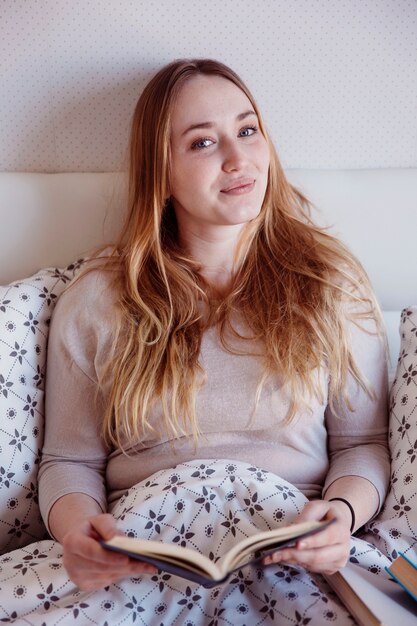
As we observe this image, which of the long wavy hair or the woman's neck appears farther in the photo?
the woman's neck

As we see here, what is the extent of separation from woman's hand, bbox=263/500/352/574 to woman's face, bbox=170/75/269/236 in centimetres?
51

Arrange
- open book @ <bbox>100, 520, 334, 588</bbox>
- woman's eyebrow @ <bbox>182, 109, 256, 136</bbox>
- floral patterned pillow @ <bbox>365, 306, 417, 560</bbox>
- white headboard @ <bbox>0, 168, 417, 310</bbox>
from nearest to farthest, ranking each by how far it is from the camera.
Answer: open book @ <bbox>100, 520, 334, 588</bbox>
floral patterned pillow @ <bbox>365, 306, 417, 560</bbox>
woman's eyebrow @ <bbox>182, 109, 256, 136</bbox>
white headboard @ <bbox>0, 168, 417, 310</bbox>

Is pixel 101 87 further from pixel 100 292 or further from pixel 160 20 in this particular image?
pixel 100 292

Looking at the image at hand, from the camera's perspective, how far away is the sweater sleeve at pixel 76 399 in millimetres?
1343

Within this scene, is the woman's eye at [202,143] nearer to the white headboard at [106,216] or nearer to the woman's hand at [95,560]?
the white headboard at [106,216]

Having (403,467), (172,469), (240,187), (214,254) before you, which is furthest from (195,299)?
(403,467)

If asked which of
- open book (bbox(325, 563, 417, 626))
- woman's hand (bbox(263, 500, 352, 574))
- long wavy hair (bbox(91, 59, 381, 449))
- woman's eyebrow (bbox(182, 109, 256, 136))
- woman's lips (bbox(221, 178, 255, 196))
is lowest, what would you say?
open book (bbox(325, 563, 417, 626))

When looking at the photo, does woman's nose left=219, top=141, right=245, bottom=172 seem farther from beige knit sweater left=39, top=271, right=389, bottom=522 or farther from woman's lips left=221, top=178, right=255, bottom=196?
beige knit sweater left=39, top=271, right=389, bottom=522

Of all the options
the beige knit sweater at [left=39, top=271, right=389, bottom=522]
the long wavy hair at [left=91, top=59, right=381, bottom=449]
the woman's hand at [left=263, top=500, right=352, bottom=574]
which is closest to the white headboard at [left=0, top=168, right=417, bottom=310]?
the long wavy hair at [left=91, top=59, right=381, bottom=449]

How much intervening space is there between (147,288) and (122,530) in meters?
0.46

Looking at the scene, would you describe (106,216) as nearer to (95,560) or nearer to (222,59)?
(222,59)

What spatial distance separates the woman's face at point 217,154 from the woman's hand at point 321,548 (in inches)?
20.3

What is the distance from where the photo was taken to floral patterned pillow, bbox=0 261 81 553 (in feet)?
4.43

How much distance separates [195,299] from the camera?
141 centimetres
